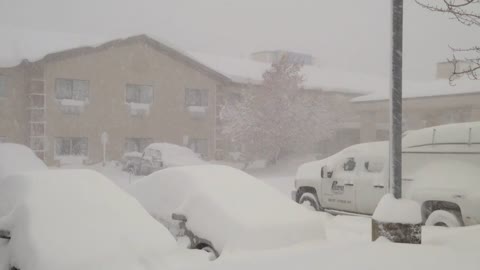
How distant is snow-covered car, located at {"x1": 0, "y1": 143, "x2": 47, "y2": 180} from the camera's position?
15.3 metres

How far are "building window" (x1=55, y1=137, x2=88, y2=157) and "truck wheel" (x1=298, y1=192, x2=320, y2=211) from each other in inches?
610

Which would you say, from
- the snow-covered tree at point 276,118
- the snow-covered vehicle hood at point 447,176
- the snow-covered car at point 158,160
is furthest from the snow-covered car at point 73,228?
the snow-covered tree at point 276,118

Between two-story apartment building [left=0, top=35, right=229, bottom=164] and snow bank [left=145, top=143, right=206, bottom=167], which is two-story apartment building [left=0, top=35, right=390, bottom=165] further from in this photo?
snow bank [left=145, top=143, right=206, bottom=167]

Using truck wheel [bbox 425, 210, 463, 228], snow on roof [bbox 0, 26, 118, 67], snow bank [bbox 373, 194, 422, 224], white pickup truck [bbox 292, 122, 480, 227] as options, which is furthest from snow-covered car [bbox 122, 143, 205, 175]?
snow bank [bbox 373, 194, 422, 224]

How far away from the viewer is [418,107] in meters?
25.6

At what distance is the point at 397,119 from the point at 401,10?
146cm

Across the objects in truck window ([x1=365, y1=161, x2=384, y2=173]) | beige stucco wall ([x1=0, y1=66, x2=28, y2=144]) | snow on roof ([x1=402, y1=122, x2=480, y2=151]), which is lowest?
truck window ([x1=365, y1=161, x2=384, y2=173])

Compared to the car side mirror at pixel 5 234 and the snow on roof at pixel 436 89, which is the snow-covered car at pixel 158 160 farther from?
the car side mirror at pixel 5 234

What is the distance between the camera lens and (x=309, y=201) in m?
12.2

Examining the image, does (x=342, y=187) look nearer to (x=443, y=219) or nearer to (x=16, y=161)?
(x=443, y=219)

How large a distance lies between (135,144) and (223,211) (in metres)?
21.0

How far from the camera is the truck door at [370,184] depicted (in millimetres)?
10438

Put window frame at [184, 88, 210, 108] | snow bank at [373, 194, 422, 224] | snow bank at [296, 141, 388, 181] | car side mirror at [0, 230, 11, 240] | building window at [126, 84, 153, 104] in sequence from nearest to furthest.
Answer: car side mirror at [0, 230, 11, 240], snow bank at [373, 194, 422, 224], snow bank at [296, 141, 388, 181], building window at [126, 84, 153, 104], window frame at [184, 88, 210, 108]

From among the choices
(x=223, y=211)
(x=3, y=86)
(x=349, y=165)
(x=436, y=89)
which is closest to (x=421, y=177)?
(x=349, y=165)
